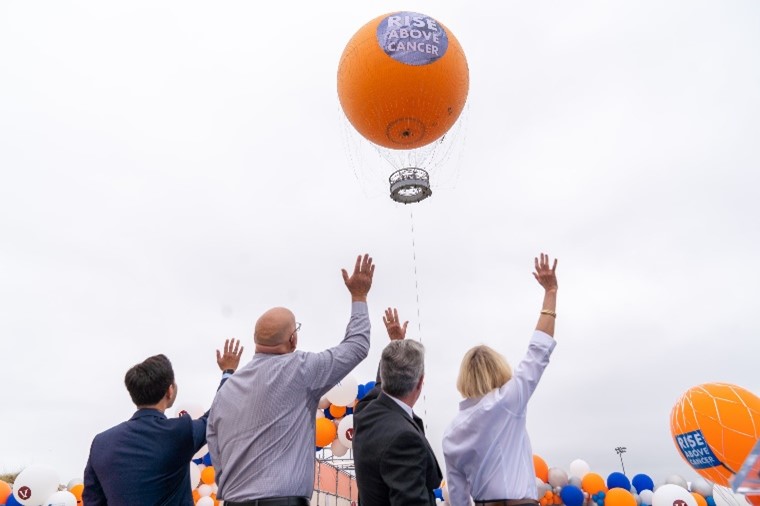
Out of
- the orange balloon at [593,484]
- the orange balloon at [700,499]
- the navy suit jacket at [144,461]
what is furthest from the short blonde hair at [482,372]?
the orange balloon at [700,499]

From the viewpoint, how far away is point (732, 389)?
5980 millimetres

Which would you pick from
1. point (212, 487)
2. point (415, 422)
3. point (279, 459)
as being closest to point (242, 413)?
point (279, 459)

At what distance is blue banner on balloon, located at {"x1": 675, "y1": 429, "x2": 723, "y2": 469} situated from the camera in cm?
592

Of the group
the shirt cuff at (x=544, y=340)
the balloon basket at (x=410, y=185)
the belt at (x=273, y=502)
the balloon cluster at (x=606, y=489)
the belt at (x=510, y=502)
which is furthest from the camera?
the balloon basket at (x=410, y=185)

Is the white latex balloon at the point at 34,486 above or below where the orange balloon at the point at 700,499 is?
above

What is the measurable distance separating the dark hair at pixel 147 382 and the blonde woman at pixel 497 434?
4.70 feet

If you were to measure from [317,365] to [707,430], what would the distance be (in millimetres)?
5478

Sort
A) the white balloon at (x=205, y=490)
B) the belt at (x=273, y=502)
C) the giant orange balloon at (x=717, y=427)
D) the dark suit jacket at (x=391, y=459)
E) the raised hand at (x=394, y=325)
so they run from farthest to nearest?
the white balloon at (x=205, y=490) < the giant orange balloon at (x=717, y=427) < the raised hand at (x=394, y=325) < the belt at (x=273, y=502) < the dark suit jacket at (x=391, y=459)

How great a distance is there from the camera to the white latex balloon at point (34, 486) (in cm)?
764

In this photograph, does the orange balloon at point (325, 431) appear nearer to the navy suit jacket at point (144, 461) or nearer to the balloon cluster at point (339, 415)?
the balloon cluster at point (339, 415)

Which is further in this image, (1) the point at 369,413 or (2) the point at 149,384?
(2) the point at 149,384

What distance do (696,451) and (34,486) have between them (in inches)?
347

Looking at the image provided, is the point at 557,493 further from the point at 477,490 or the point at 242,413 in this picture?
Answer: the point at 242,413

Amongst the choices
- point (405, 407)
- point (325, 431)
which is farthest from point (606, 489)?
point (405, 407)
